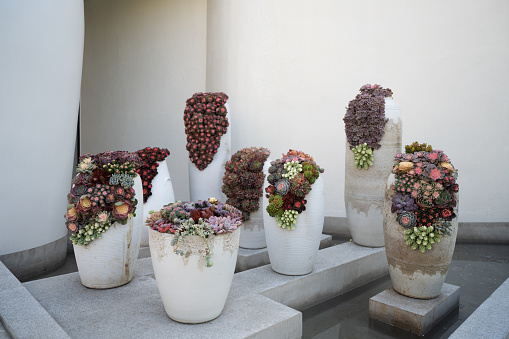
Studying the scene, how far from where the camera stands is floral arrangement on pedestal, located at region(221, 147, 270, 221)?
4.97m

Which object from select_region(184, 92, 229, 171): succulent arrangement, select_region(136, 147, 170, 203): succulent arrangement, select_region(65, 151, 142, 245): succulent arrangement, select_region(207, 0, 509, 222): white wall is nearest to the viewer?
select_region(65, 151, 142, 245): succulent arrangement

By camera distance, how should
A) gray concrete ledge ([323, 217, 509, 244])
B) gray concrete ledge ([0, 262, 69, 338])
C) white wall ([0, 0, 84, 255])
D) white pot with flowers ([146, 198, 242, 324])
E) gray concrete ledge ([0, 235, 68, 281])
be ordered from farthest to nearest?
gray concrete ledge ([323, 217, 509, 244]) → gray concrete ledge ([0, 235, 68, 281]) → white wall ([0, 0, 84, 255]) → white pot with flowers ([146, 198, 242, 324]) → gray concrete ledge ([0, 262, 69, 338])

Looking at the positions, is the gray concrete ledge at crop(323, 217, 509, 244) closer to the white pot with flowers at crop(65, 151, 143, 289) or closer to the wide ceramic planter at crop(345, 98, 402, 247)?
the wide ceramic planter at crop(345, 98, 402, 247)

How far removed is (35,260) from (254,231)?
9.25ft

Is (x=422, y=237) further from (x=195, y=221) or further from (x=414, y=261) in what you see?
(x=195, y=221)

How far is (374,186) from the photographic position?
516cm

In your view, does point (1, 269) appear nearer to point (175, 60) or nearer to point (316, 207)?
point (316, 207)

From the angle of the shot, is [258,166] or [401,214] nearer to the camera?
[401,214]

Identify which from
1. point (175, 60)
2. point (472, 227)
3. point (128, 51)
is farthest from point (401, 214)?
point (128, 51)

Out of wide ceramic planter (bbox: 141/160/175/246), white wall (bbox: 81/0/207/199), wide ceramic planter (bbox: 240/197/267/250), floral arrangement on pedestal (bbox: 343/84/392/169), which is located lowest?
wide ceramic planter (bbox: 240/197/267/250)

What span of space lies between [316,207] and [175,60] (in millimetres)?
6021

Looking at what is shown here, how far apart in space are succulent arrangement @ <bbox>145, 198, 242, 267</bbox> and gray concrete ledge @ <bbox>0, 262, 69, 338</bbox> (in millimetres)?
964

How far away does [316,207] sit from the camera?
404cm

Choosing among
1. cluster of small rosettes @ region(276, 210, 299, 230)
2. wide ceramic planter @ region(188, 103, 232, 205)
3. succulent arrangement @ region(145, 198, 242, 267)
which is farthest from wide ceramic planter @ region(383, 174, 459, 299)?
wide ceramic planter @ region(188, 103, 232, 205)
